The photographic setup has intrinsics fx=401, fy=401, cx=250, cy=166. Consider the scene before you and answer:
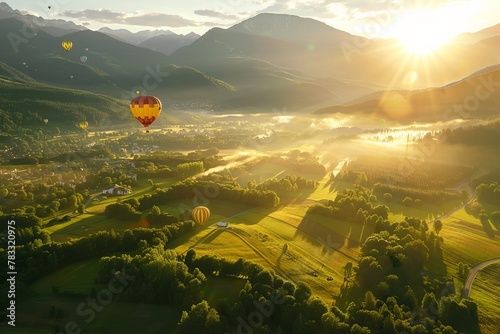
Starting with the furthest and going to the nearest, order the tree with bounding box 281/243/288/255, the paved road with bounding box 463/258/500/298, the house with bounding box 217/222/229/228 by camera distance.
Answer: the house with bounding box 217/222/229/228
the tree with bounding box 281/243/288/255
the paved road with bounding box 463/258/500/298

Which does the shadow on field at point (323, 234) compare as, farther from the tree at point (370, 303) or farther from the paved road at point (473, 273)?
the paved road at point (473, 273)

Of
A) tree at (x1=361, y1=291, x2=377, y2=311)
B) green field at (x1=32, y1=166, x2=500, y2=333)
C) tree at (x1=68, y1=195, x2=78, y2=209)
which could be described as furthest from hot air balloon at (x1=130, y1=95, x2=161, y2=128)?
tree at (x1=361, y1=291, x2=377, y2=311)

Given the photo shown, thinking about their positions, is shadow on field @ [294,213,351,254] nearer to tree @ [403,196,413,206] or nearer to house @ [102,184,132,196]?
tree @ [403,196,413,206]

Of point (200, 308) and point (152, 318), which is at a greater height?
point (200, 308)

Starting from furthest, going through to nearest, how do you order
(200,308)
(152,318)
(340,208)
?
1. (340,208)
2. (152,318)
3. (200,308)

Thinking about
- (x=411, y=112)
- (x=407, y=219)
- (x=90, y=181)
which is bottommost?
(x=90, y=181)

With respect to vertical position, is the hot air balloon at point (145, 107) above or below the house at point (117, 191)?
above

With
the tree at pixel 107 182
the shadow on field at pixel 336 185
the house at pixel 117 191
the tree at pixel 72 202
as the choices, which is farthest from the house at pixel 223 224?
the tree at pixel 107 182

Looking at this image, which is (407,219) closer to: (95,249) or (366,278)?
(366,278)

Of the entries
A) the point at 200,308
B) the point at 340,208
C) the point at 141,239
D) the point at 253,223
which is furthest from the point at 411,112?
the point at 200,308

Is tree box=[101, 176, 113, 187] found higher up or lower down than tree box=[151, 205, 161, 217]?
lower down

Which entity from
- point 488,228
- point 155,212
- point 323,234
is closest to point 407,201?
point 488,228
